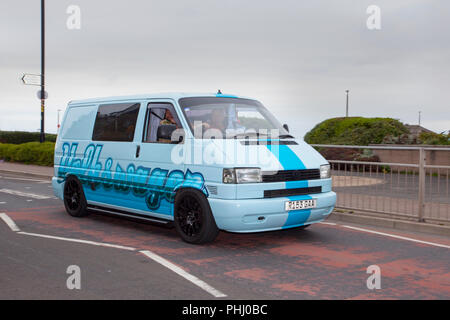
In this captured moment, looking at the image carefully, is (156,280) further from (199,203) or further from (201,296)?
(199,203)

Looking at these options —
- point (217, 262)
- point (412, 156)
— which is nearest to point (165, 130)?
point (217, 262)

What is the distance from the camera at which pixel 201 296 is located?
15.8 ft

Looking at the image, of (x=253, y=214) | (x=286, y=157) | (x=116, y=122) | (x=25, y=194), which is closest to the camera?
(x=253, y=214)

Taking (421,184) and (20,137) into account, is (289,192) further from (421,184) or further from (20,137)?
(20,137)

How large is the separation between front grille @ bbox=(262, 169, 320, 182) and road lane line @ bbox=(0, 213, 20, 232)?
4.28 meters

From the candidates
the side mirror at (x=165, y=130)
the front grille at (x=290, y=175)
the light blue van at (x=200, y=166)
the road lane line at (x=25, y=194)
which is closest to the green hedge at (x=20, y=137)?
the road lane line at (x=25, y=194)

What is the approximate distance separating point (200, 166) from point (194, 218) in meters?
0.72

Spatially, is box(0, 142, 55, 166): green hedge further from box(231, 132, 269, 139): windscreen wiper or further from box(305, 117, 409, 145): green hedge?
box(231, 132, 269, 139): windscreen wiper

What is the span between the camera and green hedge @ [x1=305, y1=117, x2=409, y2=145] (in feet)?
74.1

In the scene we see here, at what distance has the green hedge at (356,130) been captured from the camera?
889 inches

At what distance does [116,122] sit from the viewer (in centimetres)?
846

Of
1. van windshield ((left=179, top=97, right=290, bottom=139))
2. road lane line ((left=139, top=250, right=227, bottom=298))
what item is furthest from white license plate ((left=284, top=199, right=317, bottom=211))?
road lane line ((left=139, top=250, right=227, bottom=298))

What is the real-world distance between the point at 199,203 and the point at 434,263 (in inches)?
120
